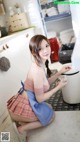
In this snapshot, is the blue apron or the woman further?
the blue apron

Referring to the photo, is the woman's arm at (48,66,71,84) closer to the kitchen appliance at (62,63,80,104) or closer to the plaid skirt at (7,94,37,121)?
the kitchen appliance at (62,63,80,104)

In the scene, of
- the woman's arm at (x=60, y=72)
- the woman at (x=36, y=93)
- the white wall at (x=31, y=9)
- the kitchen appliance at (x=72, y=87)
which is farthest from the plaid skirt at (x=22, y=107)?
the white wall at (x=31, y=9)

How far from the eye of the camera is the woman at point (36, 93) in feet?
4.54

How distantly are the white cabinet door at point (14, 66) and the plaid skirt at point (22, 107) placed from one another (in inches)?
23.8

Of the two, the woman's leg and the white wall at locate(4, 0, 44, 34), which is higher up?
the white wall at locate(4, 0, 44, 34)

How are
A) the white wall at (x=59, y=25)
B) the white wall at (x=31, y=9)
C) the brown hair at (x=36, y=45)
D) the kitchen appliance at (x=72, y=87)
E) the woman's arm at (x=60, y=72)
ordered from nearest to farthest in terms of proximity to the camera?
the brown hair at (x=36, y=45) < the woman's arm at (x=60, y=72) < the kitchen appliance at (x=72, y=87) < the white wall at (x=31, y=9) < the white wall at (x=59, y=25)

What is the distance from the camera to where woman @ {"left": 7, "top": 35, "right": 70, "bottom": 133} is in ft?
4.54

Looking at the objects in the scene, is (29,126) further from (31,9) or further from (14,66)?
(31,9)

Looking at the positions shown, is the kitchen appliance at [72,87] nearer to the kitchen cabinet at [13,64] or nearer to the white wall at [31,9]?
the kitchen cabinet at [13,64]

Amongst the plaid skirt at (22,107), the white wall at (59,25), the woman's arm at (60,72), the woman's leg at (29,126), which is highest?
the white wall at (59,25)

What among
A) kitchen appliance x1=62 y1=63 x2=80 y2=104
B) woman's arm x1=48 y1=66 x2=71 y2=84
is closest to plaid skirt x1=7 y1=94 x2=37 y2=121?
woman's arm x1=48 y1=66 x2=71 y2=84

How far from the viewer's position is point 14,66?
2.46 m

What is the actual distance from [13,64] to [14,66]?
4 centimetres

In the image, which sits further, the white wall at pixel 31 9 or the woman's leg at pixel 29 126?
the white wall at pixel 31 9
